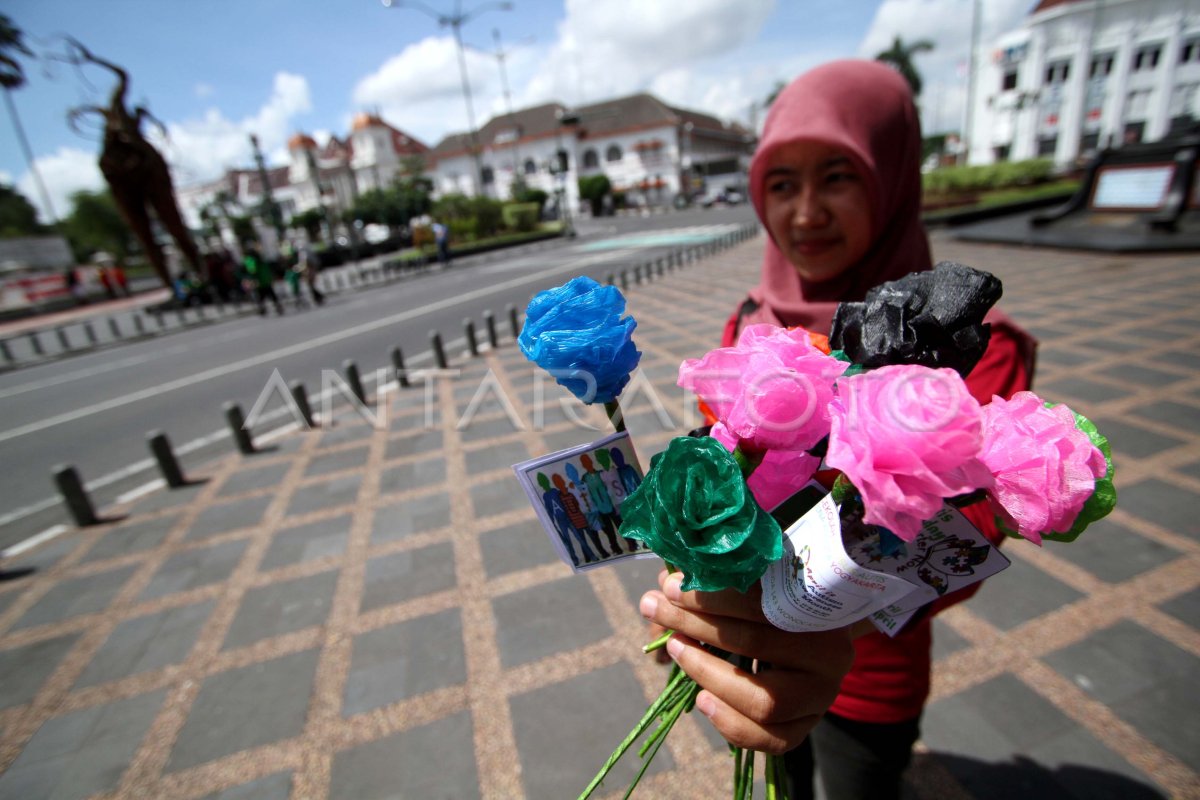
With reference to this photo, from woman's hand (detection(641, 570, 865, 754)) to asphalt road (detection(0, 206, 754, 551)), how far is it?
5602 millimetres

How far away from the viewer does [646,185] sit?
45812mm

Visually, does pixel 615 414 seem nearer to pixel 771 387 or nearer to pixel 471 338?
pixel 771 387

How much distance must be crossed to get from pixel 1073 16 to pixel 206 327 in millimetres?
46863

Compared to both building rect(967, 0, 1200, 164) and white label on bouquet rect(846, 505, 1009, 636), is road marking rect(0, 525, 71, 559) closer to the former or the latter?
white label on bouquet rect(846, 505, 1009, 636)

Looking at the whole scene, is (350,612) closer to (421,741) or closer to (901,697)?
(421,741)

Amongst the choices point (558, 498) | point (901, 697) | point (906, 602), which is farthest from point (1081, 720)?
point (558, 498)

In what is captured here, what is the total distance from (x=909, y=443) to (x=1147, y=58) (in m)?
49.5

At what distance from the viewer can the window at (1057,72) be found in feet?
112

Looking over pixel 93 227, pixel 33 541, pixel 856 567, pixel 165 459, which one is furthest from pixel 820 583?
pixel 93 227

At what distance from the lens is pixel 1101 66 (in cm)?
3350

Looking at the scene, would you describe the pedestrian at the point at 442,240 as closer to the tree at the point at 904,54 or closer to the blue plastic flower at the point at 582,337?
the blue plastic flower at the point at 582,337

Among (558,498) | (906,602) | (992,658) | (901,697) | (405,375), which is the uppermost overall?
(558,498)

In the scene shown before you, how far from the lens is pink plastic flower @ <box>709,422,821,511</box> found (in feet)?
2.04

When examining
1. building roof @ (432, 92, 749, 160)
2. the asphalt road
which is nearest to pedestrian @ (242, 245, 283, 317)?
the asphalt road
